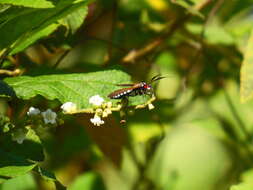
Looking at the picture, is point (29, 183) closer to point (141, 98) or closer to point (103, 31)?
point (141, 98)

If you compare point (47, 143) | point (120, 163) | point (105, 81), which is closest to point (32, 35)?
point (105, 81)

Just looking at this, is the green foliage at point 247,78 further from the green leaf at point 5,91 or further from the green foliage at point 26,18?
the green leaf at point 5,91

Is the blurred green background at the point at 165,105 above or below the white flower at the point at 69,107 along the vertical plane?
above

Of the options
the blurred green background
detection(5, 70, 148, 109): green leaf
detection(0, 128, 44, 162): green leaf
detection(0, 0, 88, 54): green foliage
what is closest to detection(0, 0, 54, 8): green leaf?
detection(0, 0, 88, 54): green foliage

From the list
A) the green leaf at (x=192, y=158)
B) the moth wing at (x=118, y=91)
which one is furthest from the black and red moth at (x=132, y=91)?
the green leaf at (x=192, y=158)

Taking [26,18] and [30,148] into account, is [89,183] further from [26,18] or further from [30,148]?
[26,18]
